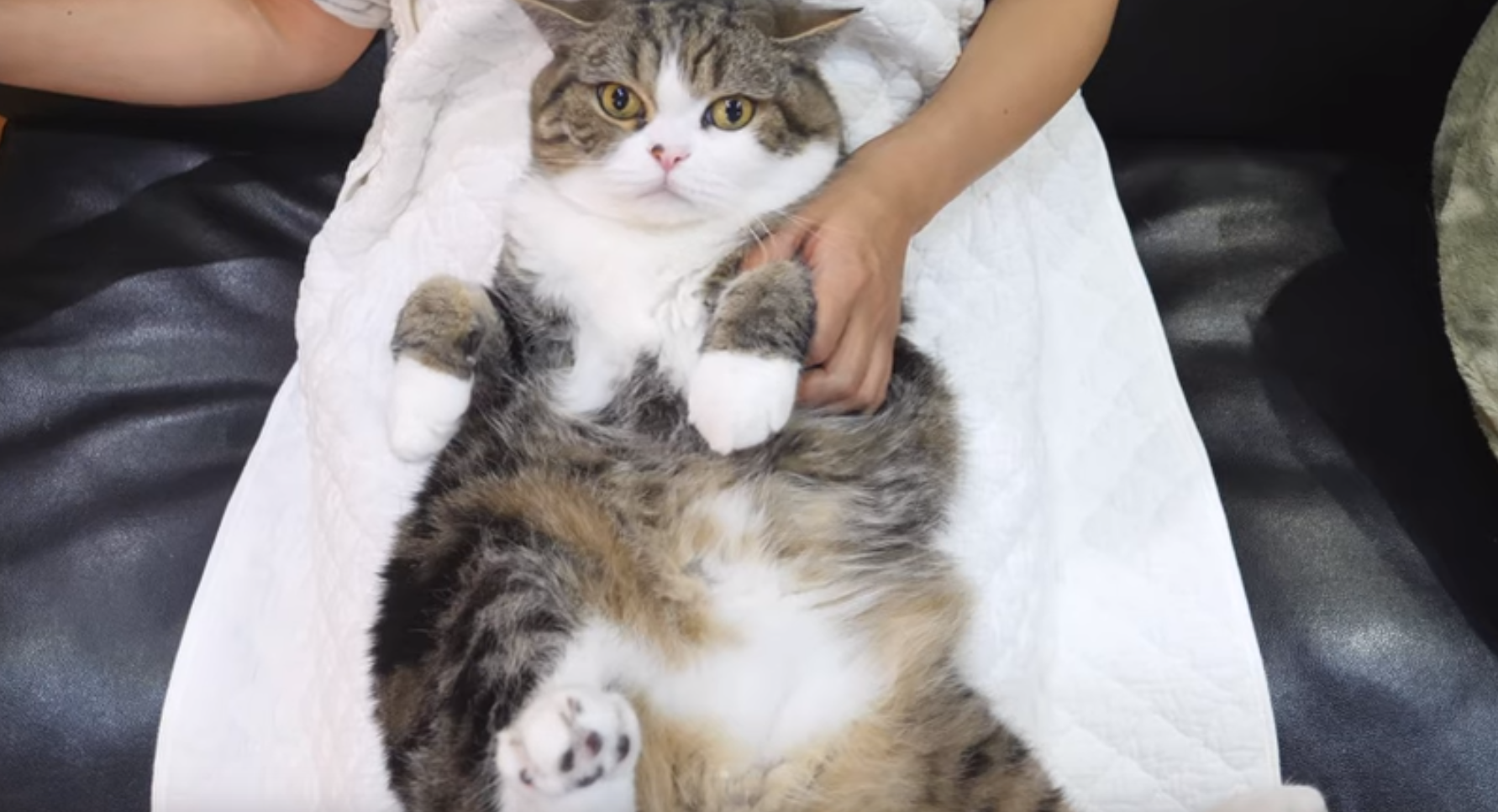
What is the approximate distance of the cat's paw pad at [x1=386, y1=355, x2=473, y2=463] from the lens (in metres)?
0.95

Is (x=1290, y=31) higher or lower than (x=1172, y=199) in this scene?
higher

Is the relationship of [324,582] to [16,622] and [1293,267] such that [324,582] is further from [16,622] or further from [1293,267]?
[1293,267]

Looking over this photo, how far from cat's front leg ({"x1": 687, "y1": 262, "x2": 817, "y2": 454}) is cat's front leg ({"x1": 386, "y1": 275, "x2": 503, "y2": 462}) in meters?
0.21

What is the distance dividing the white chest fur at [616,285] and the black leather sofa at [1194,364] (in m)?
0.40

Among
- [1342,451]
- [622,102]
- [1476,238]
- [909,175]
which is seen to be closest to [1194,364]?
[1342,451]

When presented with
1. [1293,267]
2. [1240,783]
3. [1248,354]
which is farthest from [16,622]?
[1293,267]

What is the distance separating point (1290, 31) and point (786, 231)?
0.74 meters

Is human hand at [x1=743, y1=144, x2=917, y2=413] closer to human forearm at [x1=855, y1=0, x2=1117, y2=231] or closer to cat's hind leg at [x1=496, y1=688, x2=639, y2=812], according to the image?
human forearm at [x1=855, y1=0, x2=1117, y2=231]

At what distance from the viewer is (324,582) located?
1066 millimetres

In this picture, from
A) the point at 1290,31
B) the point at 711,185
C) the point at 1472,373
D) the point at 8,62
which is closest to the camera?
the point at 711,185

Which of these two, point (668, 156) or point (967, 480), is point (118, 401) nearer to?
point (668, 156)

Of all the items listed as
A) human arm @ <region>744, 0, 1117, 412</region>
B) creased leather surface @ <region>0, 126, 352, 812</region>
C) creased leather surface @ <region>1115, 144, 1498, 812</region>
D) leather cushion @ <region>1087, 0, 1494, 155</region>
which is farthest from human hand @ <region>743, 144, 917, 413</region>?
creased leather surface @ <region>0, 126, 352, 812</region>

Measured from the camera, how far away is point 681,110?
0.97 meters

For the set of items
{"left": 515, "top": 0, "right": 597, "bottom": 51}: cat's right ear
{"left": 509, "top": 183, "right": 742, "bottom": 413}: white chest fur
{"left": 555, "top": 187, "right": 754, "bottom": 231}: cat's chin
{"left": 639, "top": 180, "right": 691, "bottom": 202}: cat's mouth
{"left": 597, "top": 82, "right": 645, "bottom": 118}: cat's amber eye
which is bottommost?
{"left": 509, "top": 183, "right": 742, "bottom": 413}: white chest fur
